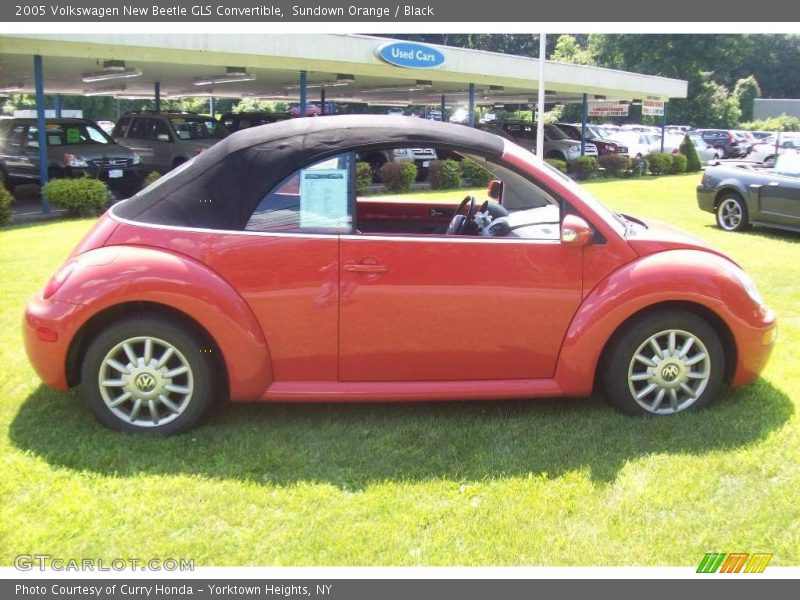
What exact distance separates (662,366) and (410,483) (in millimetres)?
1718

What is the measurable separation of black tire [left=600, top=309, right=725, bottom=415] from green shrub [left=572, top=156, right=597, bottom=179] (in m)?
20.4

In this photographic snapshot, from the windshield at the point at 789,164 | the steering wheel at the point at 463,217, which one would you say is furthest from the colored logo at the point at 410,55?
the steering wheel at the point at 463,217

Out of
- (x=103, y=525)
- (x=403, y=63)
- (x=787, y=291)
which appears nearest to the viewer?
(x=103, y=525)

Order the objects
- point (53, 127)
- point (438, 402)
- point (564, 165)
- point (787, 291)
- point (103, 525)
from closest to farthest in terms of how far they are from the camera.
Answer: point (103, 525) < point (438, 402) < point (787, 291) < point (53, 127) < point (564, 165)

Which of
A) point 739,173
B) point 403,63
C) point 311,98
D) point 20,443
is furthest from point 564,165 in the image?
point 20,443

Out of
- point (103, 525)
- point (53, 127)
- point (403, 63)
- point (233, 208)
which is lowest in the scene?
point (103, 525)

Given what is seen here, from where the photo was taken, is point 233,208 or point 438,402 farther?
point 438,402

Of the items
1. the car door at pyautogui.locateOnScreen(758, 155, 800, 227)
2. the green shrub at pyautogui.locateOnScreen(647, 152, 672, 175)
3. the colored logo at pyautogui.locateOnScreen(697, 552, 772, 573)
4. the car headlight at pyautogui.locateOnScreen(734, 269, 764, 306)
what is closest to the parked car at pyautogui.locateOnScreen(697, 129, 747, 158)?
the green shrub at pyautogui.locateOnScreen(647, 152, 672, 175)

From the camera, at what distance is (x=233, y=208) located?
13.4ft

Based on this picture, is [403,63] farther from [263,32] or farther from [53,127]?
[53,127]

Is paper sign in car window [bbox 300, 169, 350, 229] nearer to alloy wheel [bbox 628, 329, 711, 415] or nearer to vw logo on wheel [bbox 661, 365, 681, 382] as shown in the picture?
alloy wheel [bbox 628, 329, 711, 415]

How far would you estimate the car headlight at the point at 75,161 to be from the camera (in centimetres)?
1427

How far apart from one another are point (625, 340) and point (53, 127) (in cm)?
1388

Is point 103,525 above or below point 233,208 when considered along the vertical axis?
below
